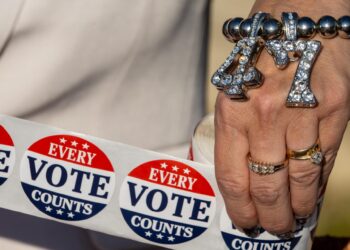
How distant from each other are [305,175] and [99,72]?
13.3 inches

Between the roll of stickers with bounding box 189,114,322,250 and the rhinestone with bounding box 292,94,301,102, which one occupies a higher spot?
the rhinestone with bounding box 292,94,301,102

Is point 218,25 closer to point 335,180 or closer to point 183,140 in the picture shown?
point 335,180

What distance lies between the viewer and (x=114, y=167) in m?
0.95

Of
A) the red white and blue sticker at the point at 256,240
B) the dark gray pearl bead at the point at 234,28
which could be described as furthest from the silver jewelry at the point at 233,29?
the red white and blue sticker at the point at 256,240

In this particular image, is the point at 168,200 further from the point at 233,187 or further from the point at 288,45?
the point at 288,45

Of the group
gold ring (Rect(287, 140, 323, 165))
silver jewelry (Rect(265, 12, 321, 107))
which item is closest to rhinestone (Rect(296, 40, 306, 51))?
silver jewelry (Rect(265, 12, 321, 107))

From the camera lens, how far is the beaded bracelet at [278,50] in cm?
83

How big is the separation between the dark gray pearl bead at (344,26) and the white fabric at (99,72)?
10.5 inches

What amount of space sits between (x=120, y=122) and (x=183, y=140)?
0.12 m

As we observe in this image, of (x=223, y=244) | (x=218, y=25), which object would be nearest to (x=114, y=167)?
(x=223, y=244)

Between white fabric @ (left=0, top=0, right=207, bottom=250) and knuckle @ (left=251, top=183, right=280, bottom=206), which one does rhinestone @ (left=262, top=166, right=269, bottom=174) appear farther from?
white fabric @ (left=0, top=0, right=207, bottom=250)

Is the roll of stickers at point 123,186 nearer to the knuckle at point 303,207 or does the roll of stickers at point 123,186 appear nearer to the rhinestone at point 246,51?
the knuckle at point 303,207

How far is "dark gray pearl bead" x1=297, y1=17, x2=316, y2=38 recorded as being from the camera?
861 millimetres

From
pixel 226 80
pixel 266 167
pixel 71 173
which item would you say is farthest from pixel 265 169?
pixel 71 173
